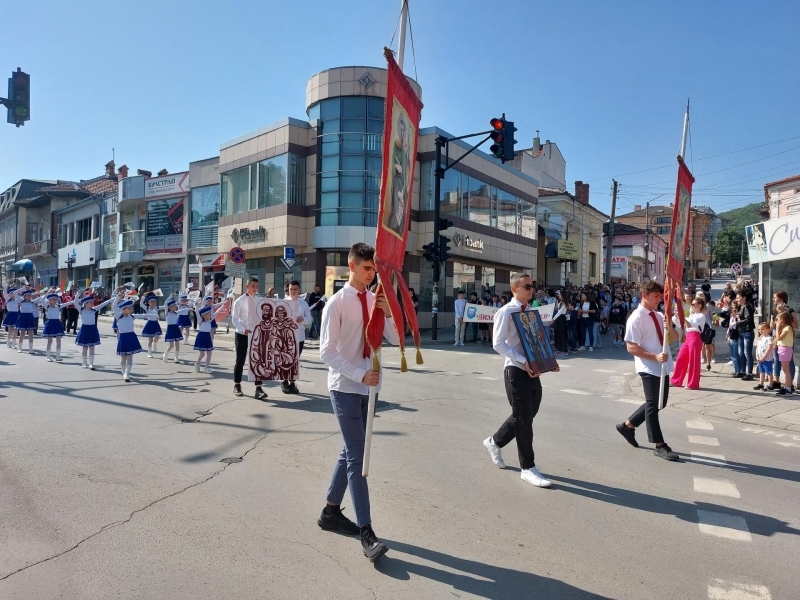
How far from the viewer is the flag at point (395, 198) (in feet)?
11.7

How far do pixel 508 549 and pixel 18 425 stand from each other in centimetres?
587

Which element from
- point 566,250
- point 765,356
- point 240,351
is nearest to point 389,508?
point 240,351

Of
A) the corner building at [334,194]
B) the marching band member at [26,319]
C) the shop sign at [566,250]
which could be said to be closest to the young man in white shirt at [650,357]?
the marching band member at [26,319]

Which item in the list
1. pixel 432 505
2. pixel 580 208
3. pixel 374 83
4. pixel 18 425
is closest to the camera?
pixel 432 505

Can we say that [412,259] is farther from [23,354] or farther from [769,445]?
[769,445]

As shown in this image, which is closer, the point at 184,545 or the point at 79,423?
the point at 184,545

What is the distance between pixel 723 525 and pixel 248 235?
77.8 ft

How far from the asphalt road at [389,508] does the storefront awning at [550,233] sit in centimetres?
2985

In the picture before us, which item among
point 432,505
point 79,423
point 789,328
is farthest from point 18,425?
point 789,328

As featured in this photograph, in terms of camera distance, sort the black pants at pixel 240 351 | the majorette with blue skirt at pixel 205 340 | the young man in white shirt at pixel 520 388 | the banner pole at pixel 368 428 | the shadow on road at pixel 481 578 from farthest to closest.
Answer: the majorette with blue skirt at pixel 205 340
the black pants at pixel 240 351
the young man in white shirt at pixel 520 388
the banner pole at pixel 368 428
the shadow on road at pixel 481 578

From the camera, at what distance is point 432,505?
4.51 meters

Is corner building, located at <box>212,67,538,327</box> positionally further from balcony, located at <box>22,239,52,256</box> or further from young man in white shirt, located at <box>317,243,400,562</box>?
balcony, located at <box>22,239,52,256</box>

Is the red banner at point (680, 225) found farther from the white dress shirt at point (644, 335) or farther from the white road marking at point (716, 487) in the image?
the white road marking at point (716, 487)

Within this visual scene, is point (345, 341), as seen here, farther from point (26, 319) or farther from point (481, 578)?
point (26, 319)
